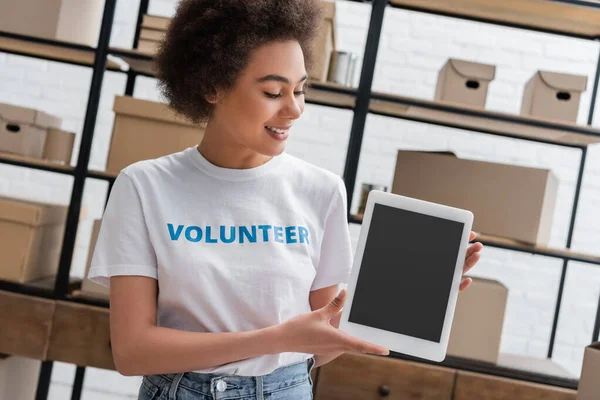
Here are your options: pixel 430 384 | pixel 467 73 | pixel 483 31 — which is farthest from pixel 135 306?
pixel 483 31

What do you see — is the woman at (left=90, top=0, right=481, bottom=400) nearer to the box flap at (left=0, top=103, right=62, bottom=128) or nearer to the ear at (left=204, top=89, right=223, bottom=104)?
the ear at (left=204, top=89, right=223, bottom=104)

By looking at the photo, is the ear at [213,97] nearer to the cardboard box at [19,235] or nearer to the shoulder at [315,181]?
the shoulder at [315,181]

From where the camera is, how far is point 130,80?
255cm

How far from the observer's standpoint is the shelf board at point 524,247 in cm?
218

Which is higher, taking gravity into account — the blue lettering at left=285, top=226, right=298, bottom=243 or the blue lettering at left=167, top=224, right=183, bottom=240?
the blue lettering at left=285, top=226, right=298, bottom=243

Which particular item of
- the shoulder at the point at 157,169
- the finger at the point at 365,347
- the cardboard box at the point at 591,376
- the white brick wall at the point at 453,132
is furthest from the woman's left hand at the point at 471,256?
the white brick wall at the point at 453,132

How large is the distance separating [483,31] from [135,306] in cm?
232

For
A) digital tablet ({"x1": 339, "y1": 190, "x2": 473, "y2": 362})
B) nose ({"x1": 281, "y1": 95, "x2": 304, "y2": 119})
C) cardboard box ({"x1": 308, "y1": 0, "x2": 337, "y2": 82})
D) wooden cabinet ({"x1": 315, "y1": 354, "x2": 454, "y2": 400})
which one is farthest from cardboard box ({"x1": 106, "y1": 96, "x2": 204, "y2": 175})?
digital tablet ({"x1": 339, "y1": 190, "x2": 473, "y2": 362})

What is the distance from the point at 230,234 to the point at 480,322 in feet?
4.45

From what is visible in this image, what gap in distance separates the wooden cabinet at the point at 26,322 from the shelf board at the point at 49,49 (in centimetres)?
84

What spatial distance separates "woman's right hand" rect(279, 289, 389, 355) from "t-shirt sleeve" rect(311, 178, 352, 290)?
8.1 inches

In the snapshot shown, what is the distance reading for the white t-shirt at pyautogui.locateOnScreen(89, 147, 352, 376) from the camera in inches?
42.1

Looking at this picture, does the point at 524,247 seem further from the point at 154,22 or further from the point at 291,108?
the point at 154,22

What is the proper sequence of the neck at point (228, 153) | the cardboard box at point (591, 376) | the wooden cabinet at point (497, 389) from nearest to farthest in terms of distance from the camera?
1. the neck at point (228, 153)
2. the cardboard box at point (591, 376)
3. the wooden cabinet at point (497, 389)
